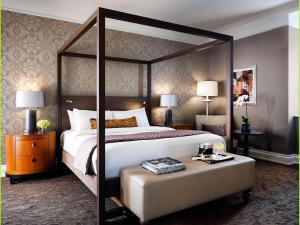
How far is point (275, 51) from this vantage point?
4.34 m

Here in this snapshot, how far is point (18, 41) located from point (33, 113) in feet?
3.95

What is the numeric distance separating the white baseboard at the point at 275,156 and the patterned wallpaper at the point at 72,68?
5.31 feet

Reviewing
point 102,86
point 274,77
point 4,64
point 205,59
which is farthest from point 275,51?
point 4,64

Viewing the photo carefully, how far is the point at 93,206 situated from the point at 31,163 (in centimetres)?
139

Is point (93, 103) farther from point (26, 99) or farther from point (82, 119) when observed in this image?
point (26, 99)

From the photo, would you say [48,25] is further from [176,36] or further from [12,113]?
[176,36]

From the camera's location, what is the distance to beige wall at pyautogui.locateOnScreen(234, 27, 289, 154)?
4.22m

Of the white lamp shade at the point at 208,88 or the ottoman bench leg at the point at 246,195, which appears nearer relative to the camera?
the ottoman bench leg at the point at 246,195

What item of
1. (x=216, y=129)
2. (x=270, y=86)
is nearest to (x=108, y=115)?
(x=216, y=129)

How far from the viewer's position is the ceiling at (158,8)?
144 inches

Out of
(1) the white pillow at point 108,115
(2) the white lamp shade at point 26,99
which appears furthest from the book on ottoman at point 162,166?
(2) the white lamp shade at point 26,99

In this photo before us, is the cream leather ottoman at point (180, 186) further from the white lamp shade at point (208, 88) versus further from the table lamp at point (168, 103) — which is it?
the white lamp shade at point (208, 88)

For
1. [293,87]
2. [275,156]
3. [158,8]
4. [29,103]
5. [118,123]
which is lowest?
[275,156]

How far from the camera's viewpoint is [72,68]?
4.04 meters
